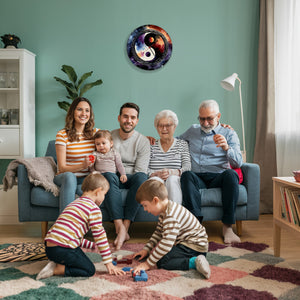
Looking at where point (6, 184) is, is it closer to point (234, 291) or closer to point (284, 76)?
point (234, 291)

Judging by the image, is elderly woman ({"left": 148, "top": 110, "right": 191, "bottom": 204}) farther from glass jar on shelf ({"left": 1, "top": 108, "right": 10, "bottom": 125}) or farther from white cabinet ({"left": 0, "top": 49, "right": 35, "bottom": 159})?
glass jar on shelf ({"left": 1, "top": 108, "right": 10, "bottom": 125})

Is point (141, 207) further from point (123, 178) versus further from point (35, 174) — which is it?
point (35, 174)

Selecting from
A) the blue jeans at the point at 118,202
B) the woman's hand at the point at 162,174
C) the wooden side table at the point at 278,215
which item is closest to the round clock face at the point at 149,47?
the woman's hand at the point at 162,174

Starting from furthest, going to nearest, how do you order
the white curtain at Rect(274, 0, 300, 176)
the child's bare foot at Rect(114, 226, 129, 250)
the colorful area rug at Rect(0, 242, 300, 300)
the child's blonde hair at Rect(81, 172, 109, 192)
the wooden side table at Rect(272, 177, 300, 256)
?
the white curtain at Rect(274, 0, 300, 176)
the child's bare foot at Rect(114, 226, 129, 250)
the wooden side table at Rect(272, 177, 300, 256)
the child's blonde hair at Rect(81, 172, 109, 192)
the colorful area rug at Rect(0, 242, 300, 300)

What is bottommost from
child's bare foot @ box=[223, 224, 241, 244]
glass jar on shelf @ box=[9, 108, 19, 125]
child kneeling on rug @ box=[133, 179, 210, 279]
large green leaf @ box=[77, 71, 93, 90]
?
Answer: child's bare foot @ box=[223, 224, 241, 244]

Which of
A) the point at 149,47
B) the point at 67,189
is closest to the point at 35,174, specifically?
the point at 67,189

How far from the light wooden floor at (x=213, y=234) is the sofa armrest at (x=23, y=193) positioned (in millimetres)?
203

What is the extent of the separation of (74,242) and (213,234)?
141 centimetres

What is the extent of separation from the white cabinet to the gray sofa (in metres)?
0.97

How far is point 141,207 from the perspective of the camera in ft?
8.82

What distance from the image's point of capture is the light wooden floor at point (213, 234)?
2.54m

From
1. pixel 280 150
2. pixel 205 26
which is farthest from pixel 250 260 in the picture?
pixel 205 26

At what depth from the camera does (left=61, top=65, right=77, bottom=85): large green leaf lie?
361 centimetres

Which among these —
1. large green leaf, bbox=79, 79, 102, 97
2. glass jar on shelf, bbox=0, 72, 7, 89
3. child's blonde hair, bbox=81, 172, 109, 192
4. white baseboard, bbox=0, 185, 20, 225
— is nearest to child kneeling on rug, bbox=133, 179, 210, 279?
child's blonde hair, bbox=81, 172, 109, 192
